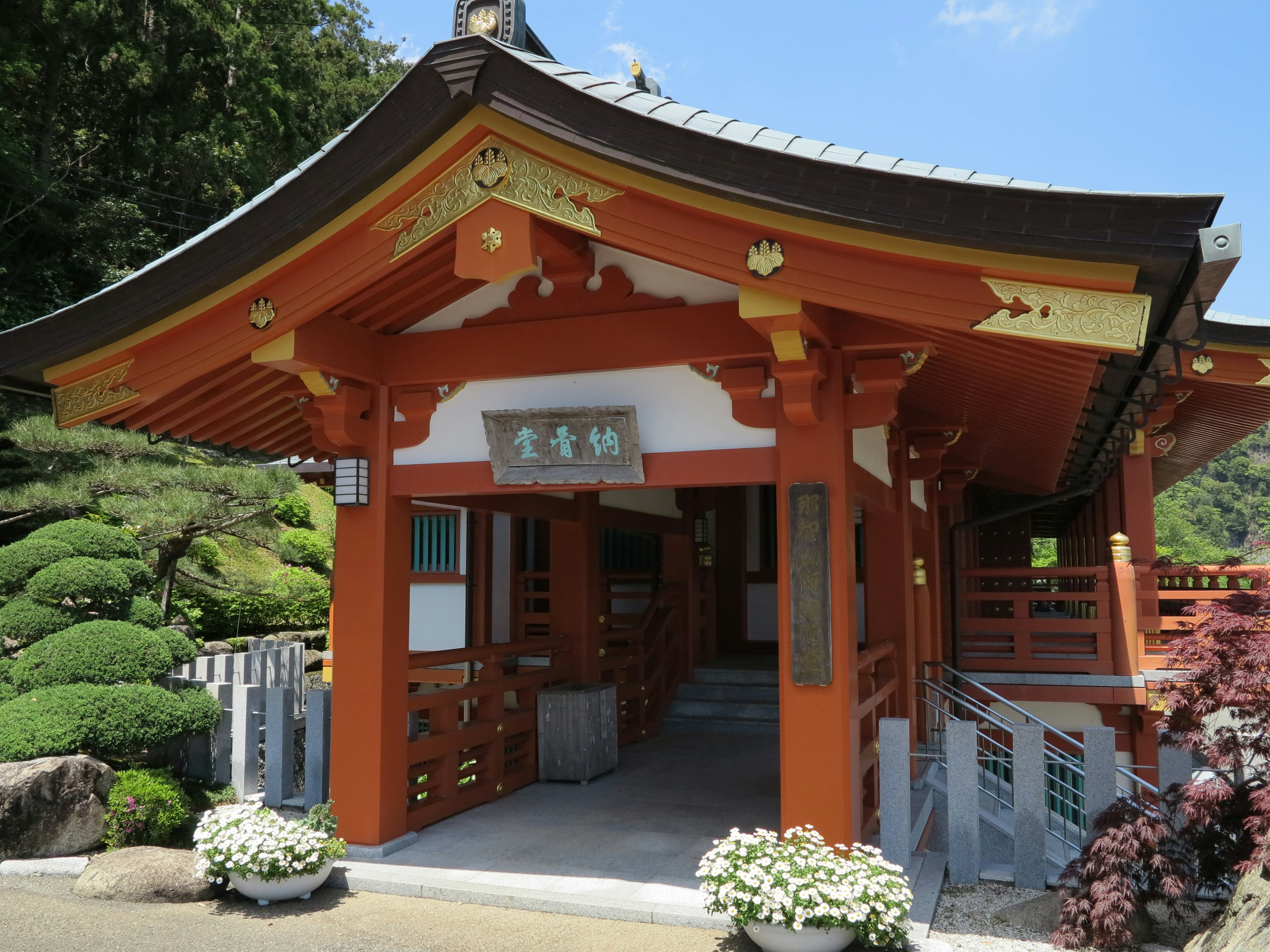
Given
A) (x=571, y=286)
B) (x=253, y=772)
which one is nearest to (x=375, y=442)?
(x=571, y=286)

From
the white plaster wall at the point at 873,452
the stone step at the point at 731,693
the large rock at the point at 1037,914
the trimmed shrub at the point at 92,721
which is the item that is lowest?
the large rock at the point at 1037,914

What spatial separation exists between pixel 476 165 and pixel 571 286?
109 cm

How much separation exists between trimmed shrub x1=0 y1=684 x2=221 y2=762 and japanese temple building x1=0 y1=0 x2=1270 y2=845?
5.92ft

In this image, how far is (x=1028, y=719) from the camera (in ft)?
31.2

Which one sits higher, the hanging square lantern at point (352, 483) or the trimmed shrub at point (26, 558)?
the hanging square lantern at point (352, 483)

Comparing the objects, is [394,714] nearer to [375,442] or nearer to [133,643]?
[375,442]

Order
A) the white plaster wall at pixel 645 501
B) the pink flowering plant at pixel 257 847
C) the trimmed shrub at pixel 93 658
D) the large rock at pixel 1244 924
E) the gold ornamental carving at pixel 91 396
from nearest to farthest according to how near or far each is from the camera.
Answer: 1. the large rock at pixel 1244 924
2. the pink flowering plant at pixel 257 847
3. the gold ornamental carving at pixel 91 396
4. the trimmed shrub at pixel 93 658
5. the white plaster wall at pixel 645 501

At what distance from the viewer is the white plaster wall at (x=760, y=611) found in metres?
14.1

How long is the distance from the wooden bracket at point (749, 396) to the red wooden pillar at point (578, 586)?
4.03m

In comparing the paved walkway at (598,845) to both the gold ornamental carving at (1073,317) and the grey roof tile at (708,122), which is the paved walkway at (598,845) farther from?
the grey roof tile at (708,122)

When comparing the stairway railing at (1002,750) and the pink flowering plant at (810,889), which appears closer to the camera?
the pink flowering plant at (810,889)

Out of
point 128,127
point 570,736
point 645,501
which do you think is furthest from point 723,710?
point 128,127

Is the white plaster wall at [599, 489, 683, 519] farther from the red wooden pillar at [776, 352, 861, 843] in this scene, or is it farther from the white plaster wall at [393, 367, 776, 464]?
the red wooden pillar at [776, 352, 861, 843]

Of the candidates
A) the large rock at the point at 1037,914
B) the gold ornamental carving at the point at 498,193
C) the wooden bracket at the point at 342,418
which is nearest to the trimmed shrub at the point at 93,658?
the wooden bracket at the point at 342,418
